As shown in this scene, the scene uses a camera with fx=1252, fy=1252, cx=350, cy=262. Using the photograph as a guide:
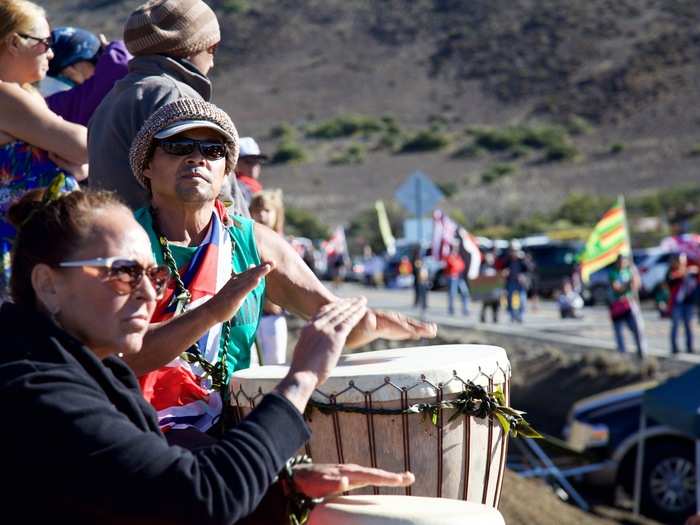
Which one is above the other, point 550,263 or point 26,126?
point 26,126

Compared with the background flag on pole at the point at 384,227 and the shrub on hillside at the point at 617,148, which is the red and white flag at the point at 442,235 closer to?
the background flag on pole at the point at 384,227

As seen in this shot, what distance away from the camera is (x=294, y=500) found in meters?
2.50

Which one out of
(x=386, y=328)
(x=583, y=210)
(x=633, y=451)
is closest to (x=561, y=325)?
(x=633, y=451)

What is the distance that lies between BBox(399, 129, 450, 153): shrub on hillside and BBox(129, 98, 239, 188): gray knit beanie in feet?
283

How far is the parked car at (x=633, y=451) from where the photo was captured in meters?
11.1

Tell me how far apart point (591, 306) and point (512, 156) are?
57099mm

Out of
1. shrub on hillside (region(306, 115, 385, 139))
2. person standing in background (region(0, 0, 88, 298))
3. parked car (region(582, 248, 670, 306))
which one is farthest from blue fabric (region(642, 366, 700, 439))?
shrub on hillside (region(306, 115, 385, 139))

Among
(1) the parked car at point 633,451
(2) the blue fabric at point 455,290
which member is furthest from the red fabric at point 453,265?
(1) the parked car at point 633,451

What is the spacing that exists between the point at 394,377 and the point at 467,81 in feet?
336

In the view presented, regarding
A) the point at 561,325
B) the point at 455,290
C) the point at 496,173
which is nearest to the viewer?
the point at 561,325

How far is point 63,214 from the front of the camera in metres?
2.27

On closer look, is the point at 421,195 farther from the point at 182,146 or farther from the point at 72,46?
the point at 182,146

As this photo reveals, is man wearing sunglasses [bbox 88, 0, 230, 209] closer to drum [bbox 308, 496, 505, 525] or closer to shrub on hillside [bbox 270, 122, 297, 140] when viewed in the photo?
drum [bbox 308, 496, 505, 525]

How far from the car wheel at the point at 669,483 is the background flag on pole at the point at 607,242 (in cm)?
825
